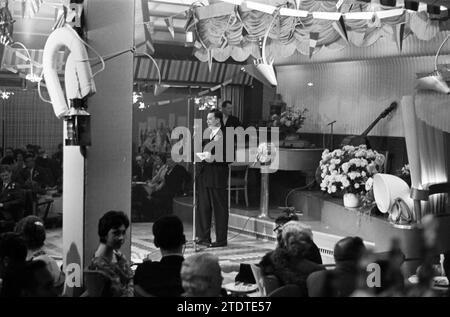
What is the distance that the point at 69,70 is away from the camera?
486cm

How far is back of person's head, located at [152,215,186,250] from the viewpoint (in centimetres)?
405

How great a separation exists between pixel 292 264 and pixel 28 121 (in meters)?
10.3

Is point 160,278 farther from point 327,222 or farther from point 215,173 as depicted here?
point 327,222

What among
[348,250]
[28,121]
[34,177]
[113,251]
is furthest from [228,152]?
[28,121]

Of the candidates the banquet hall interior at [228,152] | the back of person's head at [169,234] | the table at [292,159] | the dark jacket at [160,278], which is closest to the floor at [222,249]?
the banquet hall interior at [228,152]

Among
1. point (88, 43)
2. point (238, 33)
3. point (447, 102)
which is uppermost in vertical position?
point (238, 33)

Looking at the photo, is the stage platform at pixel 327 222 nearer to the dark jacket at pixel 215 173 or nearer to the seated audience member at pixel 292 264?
the dark jacket at pixel 215 173
